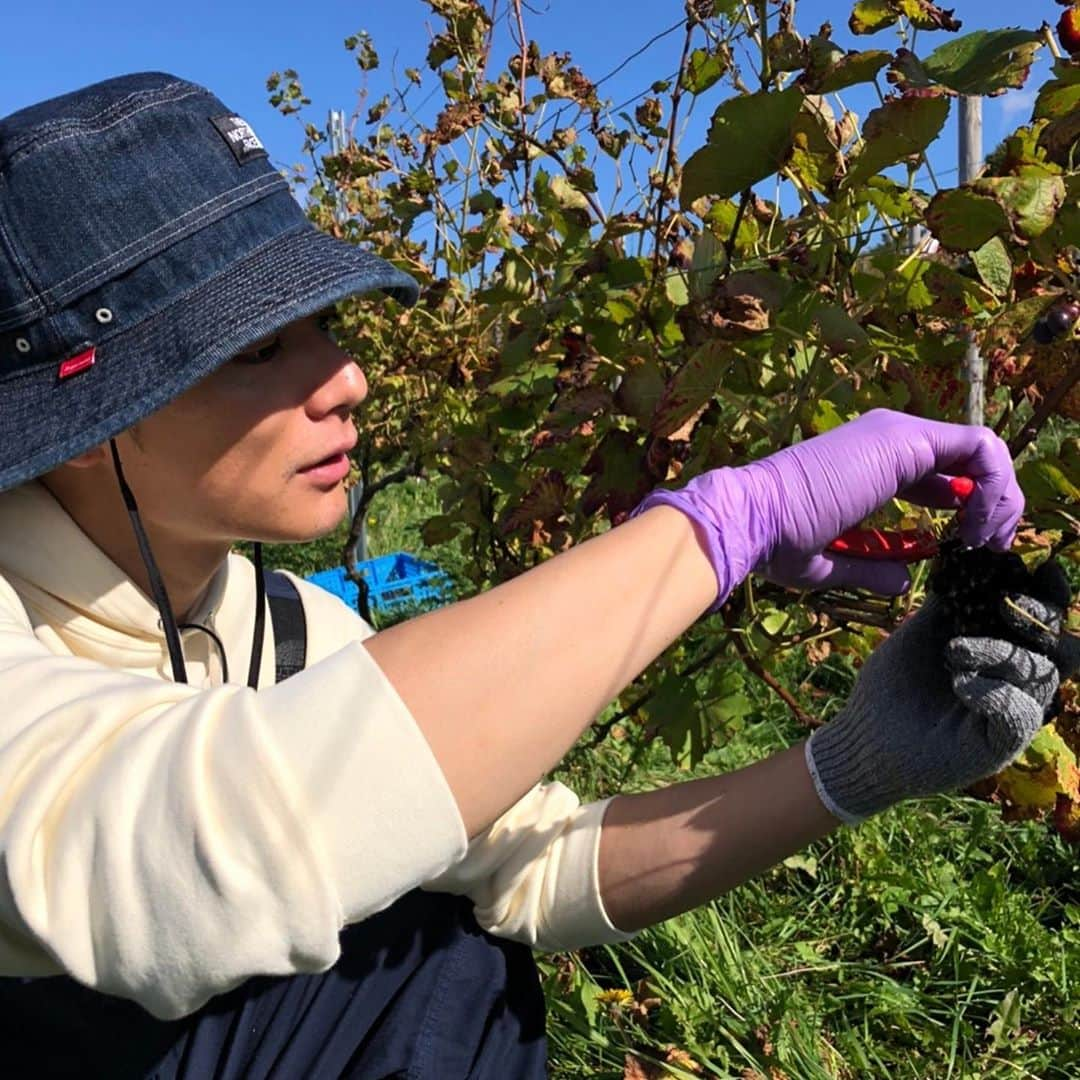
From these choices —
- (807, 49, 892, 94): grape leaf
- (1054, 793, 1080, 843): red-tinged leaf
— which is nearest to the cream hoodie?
(807, 49, 892, 94): grape leaf

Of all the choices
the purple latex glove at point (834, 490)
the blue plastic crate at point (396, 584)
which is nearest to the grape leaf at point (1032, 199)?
the purple latex glove at point (834, 490)

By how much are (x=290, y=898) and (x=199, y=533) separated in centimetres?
50

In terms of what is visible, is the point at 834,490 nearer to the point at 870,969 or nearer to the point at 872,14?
the point at 872,14

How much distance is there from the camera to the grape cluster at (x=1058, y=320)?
101 centimetres

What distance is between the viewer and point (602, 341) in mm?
1630

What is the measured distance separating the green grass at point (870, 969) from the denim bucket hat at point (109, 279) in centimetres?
100

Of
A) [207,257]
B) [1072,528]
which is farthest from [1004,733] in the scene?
[207,257]

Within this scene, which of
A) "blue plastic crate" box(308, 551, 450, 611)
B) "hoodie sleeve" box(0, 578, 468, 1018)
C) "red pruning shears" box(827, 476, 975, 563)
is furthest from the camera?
"blue plastic crate" box(308, 551, 450, 611)

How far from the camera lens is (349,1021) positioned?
1.31 m

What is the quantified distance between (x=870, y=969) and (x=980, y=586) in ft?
4.53

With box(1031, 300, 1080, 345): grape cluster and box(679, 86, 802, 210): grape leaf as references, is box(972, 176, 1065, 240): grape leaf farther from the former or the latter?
box(679, 86, 802, 210): grape leaf

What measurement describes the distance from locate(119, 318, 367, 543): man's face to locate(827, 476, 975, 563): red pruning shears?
0.54 m

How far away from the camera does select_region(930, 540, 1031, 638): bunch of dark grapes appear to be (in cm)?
112

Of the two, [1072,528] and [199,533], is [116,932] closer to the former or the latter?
[199,533]
